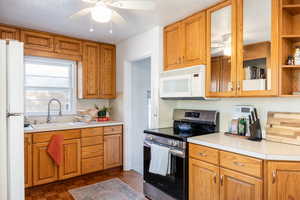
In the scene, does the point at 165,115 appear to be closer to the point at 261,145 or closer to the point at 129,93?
the point at 129,93

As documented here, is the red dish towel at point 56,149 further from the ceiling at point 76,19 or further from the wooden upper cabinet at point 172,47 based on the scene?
the wooden upper cabinet at point 172,47

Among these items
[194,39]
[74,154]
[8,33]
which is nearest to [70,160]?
[74,154]

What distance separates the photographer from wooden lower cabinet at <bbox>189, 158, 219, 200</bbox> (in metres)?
1.84

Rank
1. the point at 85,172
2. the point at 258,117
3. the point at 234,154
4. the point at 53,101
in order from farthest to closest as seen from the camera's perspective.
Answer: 1. the point at 53,101
2. the point at 85,172
3. the point at 258,117
4. the point at 234,154

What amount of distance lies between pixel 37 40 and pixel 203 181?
3.07m

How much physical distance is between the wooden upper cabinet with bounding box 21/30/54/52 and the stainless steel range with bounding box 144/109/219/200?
2.13 meters

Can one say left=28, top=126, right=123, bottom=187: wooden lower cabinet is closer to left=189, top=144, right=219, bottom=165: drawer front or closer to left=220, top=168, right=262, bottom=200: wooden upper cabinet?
left=189, top=144, right=219, bottom=165: drawer front

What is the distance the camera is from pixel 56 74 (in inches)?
140

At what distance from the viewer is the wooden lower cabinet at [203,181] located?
184 cm

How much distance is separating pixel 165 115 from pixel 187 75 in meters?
0.76

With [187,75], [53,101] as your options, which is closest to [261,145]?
[187,75]

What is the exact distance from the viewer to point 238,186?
1.66 meters

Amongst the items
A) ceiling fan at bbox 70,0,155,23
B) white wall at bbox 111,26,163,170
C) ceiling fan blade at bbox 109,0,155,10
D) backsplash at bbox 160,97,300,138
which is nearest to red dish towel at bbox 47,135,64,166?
white wall at bbox 111,26,163,170

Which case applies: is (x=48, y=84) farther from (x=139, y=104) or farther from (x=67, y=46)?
(x=139, y=104)
